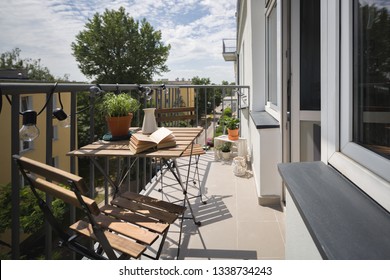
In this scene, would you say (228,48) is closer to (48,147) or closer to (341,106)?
(48,147)

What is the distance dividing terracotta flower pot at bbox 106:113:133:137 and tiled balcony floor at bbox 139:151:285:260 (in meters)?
0.90

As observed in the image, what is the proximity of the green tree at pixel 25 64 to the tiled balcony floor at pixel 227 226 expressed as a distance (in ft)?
71.3

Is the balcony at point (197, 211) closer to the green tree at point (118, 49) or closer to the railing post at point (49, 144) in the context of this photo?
the railing post at point (49, 144)

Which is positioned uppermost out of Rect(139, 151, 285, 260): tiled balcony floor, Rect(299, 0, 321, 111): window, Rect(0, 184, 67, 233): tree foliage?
Rect(299, 0, 321, 111): window

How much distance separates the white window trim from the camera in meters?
0.97

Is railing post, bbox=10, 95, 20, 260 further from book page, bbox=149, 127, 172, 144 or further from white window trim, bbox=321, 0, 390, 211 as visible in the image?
white window trim, bbox=321, 0, 390, 211

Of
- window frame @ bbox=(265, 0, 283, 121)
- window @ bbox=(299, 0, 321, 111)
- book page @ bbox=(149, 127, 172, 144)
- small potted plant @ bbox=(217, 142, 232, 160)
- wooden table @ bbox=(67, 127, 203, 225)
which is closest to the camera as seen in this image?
wooden table @ bbox=(67, 127, 203, 225)

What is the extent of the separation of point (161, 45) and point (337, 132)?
21.5 metres

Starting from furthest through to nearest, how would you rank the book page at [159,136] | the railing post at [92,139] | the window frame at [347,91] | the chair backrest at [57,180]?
1. the railing post at [92,139]
2. the book page at [159,136]
3. the window frame at [347,91]
4. the chair backrest at [57,180]

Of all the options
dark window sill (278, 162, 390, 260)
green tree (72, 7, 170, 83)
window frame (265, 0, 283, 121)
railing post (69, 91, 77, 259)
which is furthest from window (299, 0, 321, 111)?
green tree (72, 7, 170, 83)

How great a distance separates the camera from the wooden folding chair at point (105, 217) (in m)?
0.98

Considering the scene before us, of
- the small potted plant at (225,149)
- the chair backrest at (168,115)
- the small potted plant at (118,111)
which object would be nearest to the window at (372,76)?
the small potted plant at (118,111)

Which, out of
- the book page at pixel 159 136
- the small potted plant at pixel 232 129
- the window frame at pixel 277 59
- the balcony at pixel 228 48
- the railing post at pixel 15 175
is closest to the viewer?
the railing post at pixel 15 175

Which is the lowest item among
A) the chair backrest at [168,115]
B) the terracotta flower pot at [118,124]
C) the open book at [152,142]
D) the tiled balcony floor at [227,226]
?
the tiled balcony floor at [227,226]
